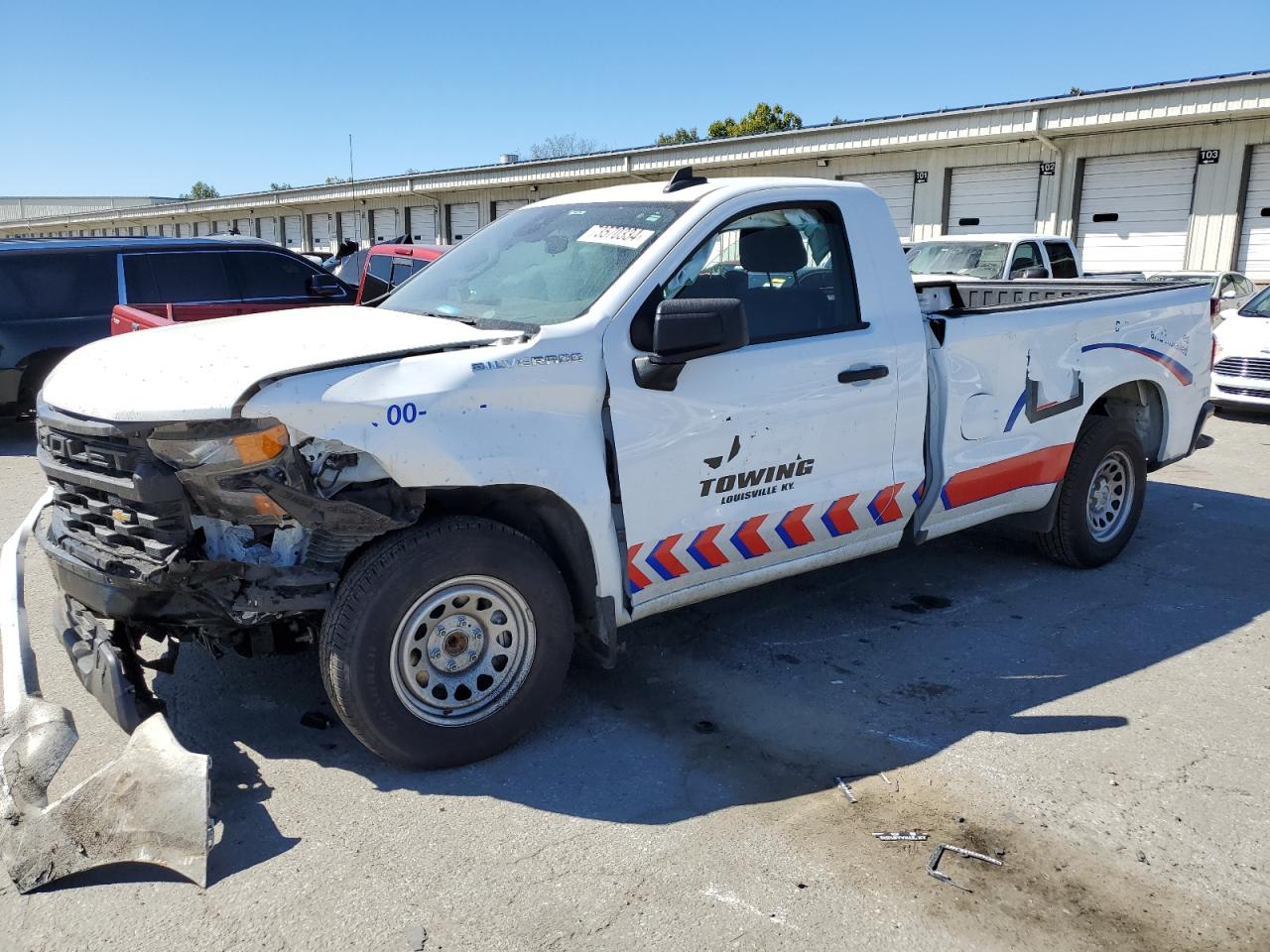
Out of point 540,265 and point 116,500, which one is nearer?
point 116,500

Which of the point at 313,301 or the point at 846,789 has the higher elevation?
the point at 313,301

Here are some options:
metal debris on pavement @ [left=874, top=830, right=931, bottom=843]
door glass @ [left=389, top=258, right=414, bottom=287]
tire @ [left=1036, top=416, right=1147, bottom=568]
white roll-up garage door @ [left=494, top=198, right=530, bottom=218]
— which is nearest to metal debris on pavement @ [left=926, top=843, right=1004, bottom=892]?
metal debris on pavement @ [left=874, top=830, right=931, bottom=843]

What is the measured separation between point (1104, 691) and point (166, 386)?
151 inches

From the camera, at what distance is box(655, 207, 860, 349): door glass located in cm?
423

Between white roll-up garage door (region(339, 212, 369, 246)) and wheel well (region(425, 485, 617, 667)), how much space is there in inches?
1434

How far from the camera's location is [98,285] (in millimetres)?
9844

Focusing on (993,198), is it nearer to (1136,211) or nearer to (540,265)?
(1136,211)

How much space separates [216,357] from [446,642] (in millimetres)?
1257

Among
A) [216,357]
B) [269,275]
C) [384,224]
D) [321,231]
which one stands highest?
[384,224]

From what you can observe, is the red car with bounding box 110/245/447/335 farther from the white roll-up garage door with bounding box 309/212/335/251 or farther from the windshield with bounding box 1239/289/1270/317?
the white roll-up garage door with bounding box 309/212/335/251

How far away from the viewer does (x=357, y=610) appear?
3.39 meters

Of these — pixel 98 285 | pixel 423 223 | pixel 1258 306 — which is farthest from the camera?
pixel 423 223

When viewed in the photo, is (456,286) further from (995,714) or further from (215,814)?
(995,714)

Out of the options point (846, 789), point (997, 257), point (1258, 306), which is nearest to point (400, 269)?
point (997, 257)
